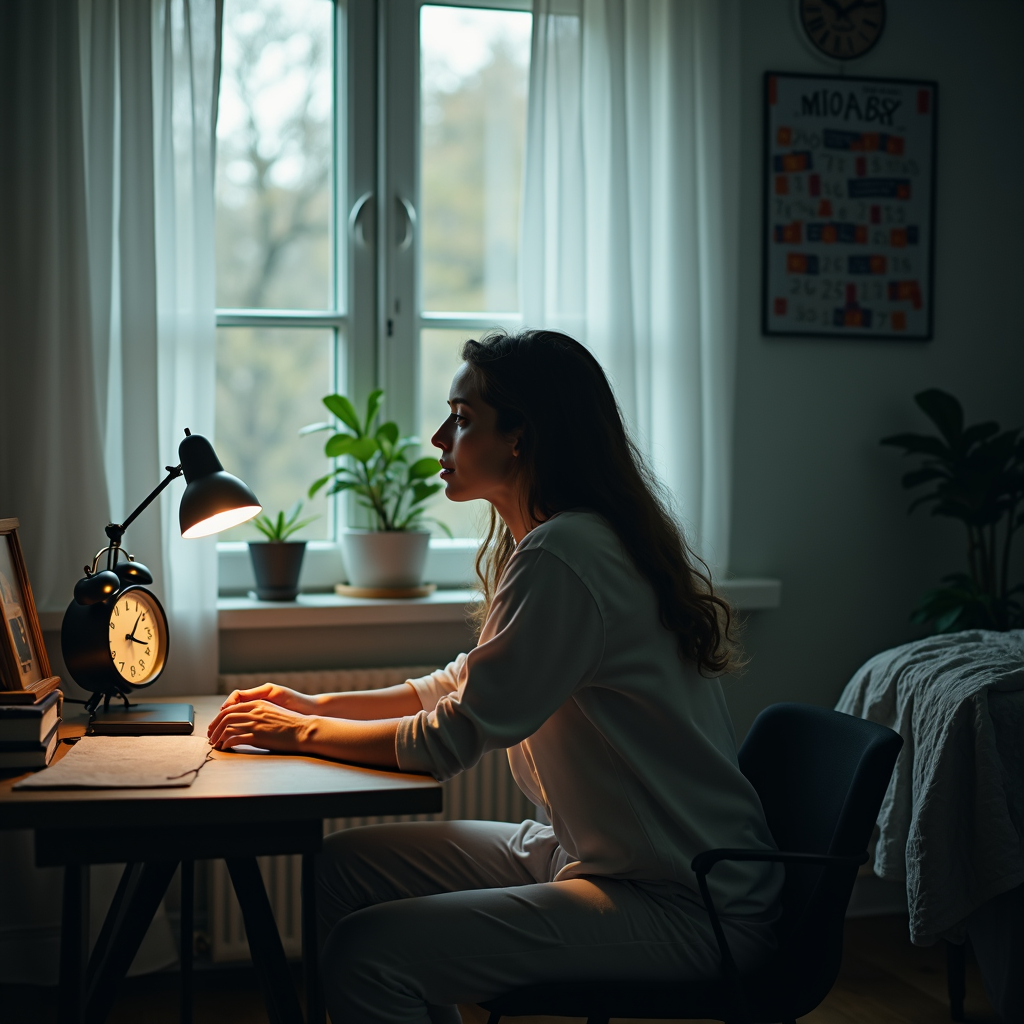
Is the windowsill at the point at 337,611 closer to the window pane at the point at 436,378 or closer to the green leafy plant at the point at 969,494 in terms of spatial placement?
the window pane at the point at 436,378

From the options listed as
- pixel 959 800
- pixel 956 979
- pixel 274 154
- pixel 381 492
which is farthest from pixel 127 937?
pixel 274 154

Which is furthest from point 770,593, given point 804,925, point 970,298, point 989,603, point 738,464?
point 804,925

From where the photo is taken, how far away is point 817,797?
1.60 meters

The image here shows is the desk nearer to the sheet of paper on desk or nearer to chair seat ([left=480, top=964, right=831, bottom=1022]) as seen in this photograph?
the sheet of paper on desk

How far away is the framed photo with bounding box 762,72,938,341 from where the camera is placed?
2893 mm

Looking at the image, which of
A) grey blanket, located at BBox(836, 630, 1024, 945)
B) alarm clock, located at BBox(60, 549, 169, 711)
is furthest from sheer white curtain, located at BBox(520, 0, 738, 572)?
alarm clock, located at BBox(60, 549, 169, 711)

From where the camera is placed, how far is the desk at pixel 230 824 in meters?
1.29

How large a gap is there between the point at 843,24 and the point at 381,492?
1789mm

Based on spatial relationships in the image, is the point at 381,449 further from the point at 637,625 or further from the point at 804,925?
the point at 804,925

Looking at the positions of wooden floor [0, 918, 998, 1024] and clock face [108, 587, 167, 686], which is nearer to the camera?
clock face [108, 587, 167, 686]

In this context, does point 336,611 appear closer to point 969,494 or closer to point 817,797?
point 817,797

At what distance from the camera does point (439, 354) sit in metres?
2.82

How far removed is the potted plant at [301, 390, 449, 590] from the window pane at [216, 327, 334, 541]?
0.31 ft

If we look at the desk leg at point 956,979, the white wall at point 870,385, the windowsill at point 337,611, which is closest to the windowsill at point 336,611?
the windowsill at point 337,611
